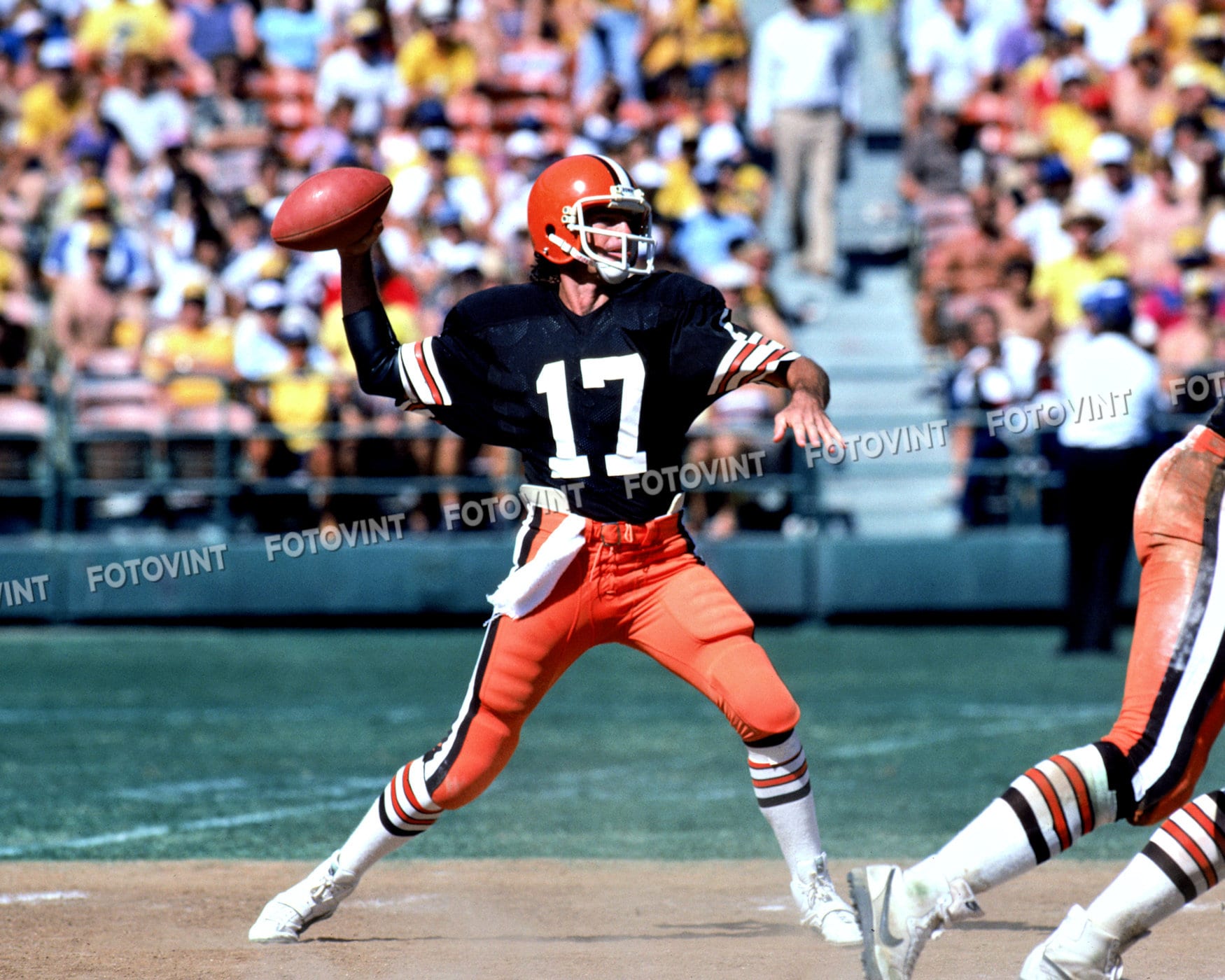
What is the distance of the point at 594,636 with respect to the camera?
4.79 meters

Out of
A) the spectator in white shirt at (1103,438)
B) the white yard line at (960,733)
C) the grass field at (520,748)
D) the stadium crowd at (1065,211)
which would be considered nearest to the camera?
the grass field at (520,748)

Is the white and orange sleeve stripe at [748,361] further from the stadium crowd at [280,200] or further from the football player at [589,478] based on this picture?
the stadium crowd at [280,200]

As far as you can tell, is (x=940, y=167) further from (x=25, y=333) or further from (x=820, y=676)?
(x=25, y=333)

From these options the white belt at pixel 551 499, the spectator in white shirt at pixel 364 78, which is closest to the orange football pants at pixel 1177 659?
the white belt at pixel 551 499

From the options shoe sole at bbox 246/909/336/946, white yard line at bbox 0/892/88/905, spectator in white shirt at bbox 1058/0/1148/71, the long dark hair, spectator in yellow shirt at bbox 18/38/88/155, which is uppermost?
spectator in white shirt at bbox 1058/0/1148/71

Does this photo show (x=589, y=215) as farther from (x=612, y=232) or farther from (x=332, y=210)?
(x=332, y=210)

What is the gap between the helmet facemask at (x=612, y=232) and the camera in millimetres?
4820

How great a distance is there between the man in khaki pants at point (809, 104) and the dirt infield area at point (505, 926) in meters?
10.4

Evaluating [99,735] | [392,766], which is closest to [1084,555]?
[392,766]

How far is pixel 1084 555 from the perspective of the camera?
1115 cm

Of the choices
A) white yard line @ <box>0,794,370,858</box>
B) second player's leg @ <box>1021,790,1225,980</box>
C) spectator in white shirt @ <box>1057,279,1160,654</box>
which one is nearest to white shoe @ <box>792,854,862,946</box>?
second player's leg @ <box>1021,790,1225,980</box>

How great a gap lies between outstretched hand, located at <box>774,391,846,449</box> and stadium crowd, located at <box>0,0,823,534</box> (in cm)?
842

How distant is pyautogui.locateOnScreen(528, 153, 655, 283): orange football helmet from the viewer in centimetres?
483

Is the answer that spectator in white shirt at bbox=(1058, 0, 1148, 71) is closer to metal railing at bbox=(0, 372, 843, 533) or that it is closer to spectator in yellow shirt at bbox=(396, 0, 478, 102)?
spectator in yellow shirt at bbox=(396, 0, 478, 102)
